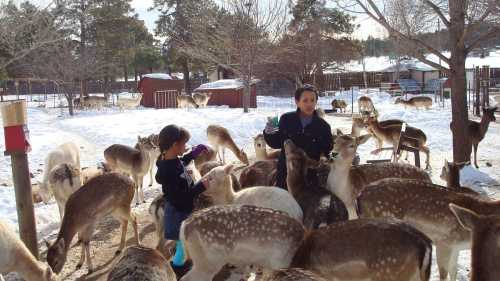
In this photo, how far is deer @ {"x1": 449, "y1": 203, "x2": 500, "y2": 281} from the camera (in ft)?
10.7

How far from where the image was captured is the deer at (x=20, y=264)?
5012 mm

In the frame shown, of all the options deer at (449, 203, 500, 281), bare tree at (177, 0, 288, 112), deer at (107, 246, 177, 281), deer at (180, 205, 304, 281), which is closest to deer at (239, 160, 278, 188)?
deer at (180, 205, 304, 281)

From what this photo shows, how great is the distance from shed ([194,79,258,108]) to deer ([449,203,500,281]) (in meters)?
30.4

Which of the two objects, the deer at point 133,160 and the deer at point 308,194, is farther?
the deer at point 133,160

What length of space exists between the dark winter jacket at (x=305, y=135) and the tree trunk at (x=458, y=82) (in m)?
5.23

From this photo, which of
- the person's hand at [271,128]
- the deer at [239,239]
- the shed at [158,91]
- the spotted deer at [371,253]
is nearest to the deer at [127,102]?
the shed at [158,91]

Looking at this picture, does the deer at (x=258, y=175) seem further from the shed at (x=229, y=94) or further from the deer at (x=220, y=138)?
the shed at (x=229, y=94)

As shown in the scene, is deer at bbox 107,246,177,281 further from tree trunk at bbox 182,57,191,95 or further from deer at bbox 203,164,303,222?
tree trunk at bbox 182,57,191,95

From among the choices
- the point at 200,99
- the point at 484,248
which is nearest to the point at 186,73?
the point at 200,99

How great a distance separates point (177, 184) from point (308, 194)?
4.42 ft

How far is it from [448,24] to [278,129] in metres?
5.61

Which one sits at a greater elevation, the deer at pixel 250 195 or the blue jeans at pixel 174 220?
the deer at pixel 250 195

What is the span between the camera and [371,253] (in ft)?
12.7

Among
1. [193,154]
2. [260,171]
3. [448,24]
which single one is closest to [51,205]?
[260,171]
